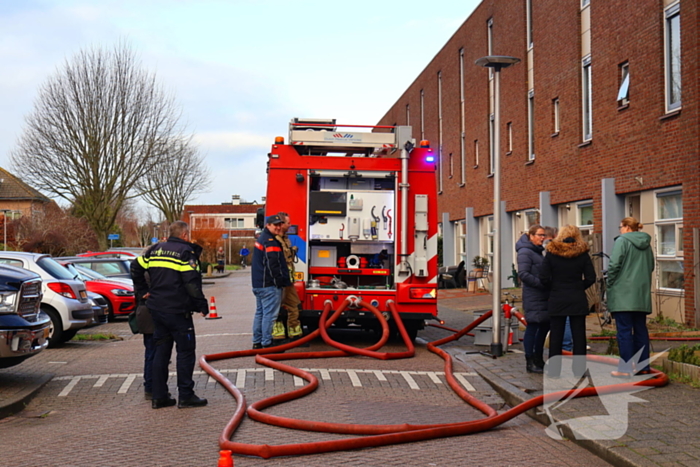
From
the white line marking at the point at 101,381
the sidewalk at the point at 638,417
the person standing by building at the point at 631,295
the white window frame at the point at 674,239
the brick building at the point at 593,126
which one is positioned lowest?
the white line marking at the point at 101,381

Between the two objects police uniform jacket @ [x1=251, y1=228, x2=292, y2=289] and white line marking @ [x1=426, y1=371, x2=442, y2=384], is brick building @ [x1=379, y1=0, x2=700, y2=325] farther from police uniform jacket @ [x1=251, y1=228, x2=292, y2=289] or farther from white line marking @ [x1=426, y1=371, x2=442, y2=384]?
police uniform jacket @ [x1=251, y1=228, x2=292, y2=289]

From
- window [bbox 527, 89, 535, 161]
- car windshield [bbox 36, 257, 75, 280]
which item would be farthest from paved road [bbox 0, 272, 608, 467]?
window [bbox 527, 89, 535, 161]

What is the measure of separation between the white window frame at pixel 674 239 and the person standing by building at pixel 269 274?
7669 millimetres

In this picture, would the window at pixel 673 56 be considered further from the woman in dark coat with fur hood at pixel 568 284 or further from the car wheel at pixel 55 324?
the car wheel at pixel 55 324

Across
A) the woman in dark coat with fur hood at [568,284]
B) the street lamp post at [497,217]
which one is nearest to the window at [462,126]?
the street lamp post at [497,217]

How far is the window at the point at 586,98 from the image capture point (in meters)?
18.6

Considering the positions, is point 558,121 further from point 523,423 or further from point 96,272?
point 523,423

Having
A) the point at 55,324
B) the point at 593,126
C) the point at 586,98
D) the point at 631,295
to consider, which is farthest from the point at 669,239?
the point at 55,324

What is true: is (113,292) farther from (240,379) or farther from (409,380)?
(409,380)

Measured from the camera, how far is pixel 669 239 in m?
14.9

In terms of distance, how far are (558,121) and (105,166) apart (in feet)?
84.4

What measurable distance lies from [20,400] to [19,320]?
3.13ft

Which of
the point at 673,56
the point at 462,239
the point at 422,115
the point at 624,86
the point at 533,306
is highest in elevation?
the point at 422,115

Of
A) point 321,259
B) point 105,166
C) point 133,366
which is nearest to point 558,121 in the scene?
point 321,259
